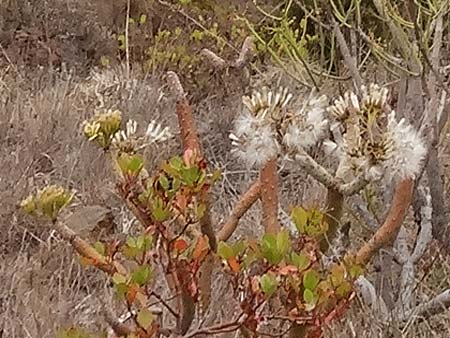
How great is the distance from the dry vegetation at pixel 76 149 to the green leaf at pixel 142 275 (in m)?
0.34

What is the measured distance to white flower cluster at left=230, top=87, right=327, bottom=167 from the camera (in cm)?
169

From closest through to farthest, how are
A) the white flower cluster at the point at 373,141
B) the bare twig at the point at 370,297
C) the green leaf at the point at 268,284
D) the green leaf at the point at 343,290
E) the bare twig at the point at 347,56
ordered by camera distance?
the green leaf at the point at 268,284
the green leaf at the point at 343,290
the white flower cluster at the point at 373,141
the bare twig at the point at 370,297
the bare twig at the point at 347,56

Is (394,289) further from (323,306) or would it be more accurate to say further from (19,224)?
(19,224)

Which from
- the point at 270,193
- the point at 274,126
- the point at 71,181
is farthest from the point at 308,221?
the point at 71,181

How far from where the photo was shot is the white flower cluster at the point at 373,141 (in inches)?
62.8

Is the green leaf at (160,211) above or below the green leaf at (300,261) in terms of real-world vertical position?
above

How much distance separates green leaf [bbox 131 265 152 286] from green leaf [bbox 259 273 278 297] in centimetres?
17

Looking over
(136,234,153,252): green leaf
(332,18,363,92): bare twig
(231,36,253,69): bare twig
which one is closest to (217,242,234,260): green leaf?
(136,234,153,252): green leaf

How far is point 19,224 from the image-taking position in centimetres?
327

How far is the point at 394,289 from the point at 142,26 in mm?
4185

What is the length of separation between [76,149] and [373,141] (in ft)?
8.36

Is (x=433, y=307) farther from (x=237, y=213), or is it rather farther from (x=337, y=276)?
(x=337, y=276)

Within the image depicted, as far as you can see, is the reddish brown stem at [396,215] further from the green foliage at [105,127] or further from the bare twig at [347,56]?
the bare twig at [347,56]

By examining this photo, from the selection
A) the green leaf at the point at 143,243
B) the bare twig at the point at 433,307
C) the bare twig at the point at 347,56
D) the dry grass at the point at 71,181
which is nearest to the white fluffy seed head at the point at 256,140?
the green leaf at the point at 143,243
